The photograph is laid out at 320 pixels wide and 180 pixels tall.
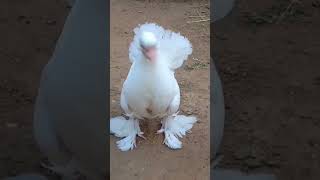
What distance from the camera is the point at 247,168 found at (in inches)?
77.7

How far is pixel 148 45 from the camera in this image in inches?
51.9

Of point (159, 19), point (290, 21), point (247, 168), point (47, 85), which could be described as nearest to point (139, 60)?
point (47, 85)

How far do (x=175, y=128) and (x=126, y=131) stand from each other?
0.39ft

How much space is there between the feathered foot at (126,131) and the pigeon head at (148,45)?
26 centimetres

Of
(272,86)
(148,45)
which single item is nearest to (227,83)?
(272,86)

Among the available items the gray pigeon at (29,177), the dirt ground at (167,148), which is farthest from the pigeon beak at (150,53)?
the gray pigeon at (29,177)

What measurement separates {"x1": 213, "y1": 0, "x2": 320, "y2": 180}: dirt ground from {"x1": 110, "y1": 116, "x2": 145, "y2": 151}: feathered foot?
446 millimetres

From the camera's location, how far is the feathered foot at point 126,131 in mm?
1582

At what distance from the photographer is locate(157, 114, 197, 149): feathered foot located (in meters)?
1.60

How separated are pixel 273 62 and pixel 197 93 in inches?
36.1

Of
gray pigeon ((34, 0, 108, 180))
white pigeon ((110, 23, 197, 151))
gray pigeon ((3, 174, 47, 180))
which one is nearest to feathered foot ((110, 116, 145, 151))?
white pigeon ((110, 23, 197, 151))

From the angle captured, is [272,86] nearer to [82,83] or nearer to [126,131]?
[126,131]

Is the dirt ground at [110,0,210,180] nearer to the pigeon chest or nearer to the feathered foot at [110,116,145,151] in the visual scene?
the feathered foot at [110,116,145,151]

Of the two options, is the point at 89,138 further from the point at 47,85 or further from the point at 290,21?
the point at 290,21
